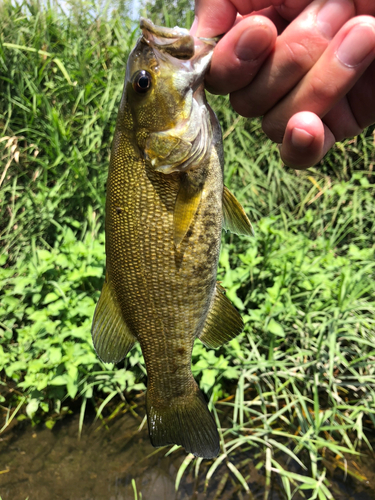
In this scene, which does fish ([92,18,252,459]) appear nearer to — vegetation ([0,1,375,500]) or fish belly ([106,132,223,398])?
fish belly ([106,132,223,398])

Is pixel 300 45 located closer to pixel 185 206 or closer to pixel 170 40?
pixel 170 40

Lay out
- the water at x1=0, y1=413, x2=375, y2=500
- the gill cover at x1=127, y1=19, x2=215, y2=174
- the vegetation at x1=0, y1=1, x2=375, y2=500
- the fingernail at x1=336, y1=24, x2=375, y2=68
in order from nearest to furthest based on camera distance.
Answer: the fingernail at x1=336, y1=24, x2=375, y2=68 < the gill cover at x1=127, y1=19, x2=215, y2=174 < the water at x1=0, y1=413, x2=375, y2=500 < the vegetation at x1=0, y1=1, x2=375, y2=500

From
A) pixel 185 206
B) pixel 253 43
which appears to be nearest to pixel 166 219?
pixel 185 206

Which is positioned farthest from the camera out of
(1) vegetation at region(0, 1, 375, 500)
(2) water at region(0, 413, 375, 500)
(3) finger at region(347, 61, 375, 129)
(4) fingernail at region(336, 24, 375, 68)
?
(1) vegetation at region(0, 1, 375, 500)

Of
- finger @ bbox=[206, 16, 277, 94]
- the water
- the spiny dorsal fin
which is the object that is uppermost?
finger @ bbox=[206, 16, 277, 94]

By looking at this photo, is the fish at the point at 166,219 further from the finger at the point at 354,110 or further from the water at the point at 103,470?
the water at the point at 103,470

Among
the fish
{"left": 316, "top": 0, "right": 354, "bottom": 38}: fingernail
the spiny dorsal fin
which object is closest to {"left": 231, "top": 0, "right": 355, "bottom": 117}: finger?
{"left": 316, "top": 0, "right": 354, "bottom": 38}: fingernail

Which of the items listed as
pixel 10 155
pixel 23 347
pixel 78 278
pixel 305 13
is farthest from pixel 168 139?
pixel 10 155

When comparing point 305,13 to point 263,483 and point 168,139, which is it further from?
point 263,483
